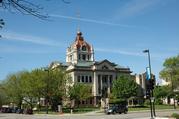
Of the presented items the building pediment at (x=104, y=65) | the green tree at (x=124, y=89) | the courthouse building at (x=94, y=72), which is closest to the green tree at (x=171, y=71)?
the green tree at (x=124, y=89)

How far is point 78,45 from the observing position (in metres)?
129

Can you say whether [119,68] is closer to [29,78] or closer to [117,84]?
[117,84]

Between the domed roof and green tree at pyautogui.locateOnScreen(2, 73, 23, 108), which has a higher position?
the domed roof

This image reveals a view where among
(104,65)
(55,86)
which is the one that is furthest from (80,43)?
(55,86)

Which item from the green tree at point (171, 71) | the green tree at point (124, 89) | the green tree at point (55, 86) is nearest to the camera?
the green tree at point (55, 86)

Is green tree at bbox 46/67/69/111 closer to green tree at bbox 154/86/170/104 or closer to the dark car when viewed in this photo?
the dark car

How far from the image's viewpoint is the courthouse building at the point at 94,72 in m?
113

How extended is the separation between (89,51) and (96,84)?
18100 millimetres

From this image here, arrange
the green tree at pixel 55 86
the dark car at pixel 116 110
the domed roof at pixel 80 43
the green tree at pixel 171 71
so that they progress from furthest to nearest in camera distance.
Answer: the domed roof at pixel 80 43 < the green tree at pixel 171 71 < the green tree at pixel 55 86 < the dark car at pixel 116 110

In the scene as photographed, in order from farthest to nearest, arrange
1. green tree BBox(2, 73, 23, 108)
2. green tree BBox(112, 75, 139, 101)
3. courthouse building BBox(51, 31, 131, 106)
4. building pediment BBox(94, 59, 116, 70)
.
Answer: building pediment BBox(94, 59, 116, 70) → courthouse building BBox(51, 31, 131, 106) → green tree BBox(112, 75, 139, 101) → green tree BBox(2, 73, 23, 108)

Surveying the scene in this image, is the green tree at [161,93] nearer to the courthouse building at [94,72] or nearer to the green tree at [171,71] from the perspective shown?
the green tree at [171,71]

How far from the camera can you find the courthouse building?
372 ft

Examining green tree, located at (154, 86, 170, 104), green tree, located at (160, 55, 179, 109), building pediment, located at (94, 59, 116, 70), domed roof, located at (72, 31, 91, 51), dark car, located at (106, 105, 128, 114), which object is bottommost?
dark car, located at (106, 105, 128, 114)

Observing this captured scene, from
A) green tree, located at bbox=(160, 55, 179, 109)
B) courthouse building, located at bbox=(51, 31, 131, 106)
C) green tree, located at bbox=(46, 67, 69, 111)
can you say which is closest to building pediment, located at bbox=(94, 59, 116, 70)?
courthouse building, located at bbox=(51, 31, 131, 106)
